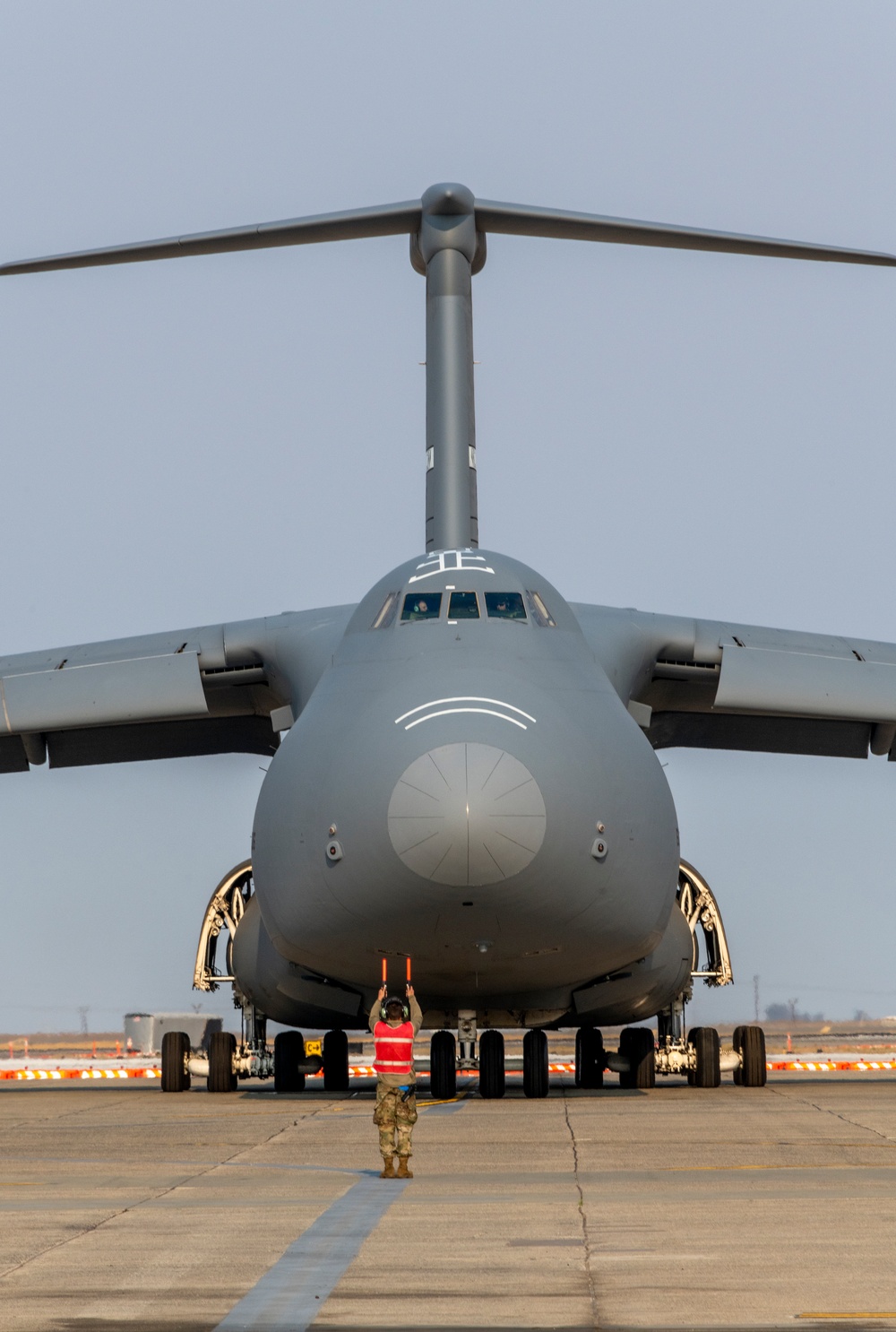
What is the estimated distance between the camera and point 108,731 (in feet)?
66.6

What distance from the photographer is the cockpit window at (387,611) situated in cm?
1573

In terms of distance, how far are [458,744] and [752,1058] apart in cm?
777

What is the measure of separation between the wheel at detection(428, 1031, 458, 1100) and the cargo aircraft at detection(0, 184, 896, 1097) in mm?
25

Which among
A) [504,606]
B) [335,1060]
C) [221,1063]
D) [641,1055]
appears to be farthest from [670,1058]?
[504,606]

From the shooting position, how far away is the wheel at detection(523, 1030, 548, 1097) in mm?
16297

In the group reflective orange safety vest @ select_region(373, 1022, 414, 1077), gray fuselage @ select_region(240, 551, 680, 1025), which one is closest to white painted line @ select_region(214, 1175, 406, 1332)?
reflective orange safety vest @ select_region(373, 1022, 414, 1077)

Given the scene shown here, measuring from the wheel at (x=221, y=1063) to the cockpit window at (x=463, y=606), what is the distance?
234 inches

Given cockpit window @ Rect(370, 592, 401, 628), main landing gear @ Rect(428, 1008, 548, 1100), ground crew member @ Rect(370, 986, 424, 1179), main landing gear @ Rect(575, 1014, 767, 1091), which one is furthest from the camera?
main landing gear @ Rect(575, 1014, 767, 1091)

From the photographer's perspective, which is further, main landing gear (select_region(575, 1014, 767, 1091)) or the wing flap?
the wing flap

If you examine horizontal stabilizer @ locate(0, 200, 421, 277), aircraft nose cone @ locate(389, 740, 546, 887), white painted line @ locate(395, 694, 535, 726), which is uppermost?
horizontal stabilizer @ locate(0, 200, 421, 277)

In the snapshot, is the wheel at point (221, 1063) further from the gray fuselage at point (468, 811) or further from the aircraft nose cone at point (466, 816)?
the aircraft nose cone at point (466, 816)

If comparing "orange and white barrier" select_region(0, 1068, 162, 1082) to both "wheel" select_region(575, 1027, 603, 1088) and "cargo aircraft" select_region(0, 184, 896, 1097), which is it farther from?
"wheel" select_region(575, 1027, 603, 1088)

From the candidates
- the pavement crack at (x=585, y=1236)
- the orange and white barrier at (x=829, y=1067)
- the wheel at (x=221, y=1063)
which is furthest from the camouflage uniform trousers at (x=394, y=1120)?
the orange and white barrier at (x=829, y=1067)

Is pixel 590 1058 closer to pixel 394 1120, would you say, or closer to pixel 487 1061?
pixel 487 1061
